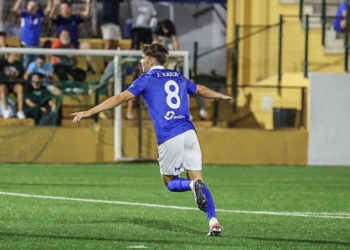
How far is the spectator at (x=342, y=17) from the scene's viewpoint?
2264 cm

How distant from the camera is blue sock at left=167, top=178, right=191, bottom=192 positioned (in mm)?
9766

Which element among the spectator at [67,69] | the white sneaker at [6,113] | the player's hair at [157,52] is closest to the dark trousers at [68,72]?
the spectator at [67,69]

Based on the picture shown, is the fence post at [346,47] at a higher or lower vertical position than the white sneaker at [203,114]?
higher

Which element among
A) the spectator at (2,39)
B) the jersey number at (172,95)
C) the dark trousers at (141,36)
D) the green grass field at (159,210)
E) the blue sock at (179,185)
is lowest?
the green grass field at (159,210)

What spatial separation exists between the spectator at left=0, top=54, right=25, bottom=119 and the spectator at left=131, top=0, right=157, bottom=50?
124 inches

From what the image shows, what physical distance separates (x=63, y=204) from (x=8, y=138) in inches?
314

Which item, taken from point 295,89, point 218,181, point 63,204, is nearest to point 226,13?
point 295,89

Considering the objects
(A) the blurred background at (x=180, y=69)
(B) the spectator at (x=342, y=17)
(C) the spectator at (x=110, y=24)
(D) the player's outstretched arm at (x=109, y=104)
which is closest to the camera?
(D) the player's outstretched arm at (x=109, y=104)

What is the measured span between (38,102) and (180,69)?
299 centimetres

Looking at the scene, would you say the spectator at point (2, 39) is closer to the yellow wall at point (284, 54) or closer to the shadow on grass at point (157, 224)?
the yellow wall at point (284, 54)

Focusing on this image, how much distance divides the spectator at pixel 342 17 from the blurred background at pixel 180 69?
0.03m

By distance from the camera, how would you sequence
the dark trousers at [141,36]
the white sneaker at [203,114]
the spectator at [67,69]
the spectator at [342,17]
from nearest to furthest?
the spectator at [67,69] < the white sneaker at [203,114] < the spectator at [342,17] < the dark trousers at [141,36]

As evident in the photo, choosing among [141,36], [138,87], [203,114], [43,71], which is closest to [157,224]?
[138,87]

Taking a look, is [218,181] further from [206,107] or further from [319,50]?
[319,50]
